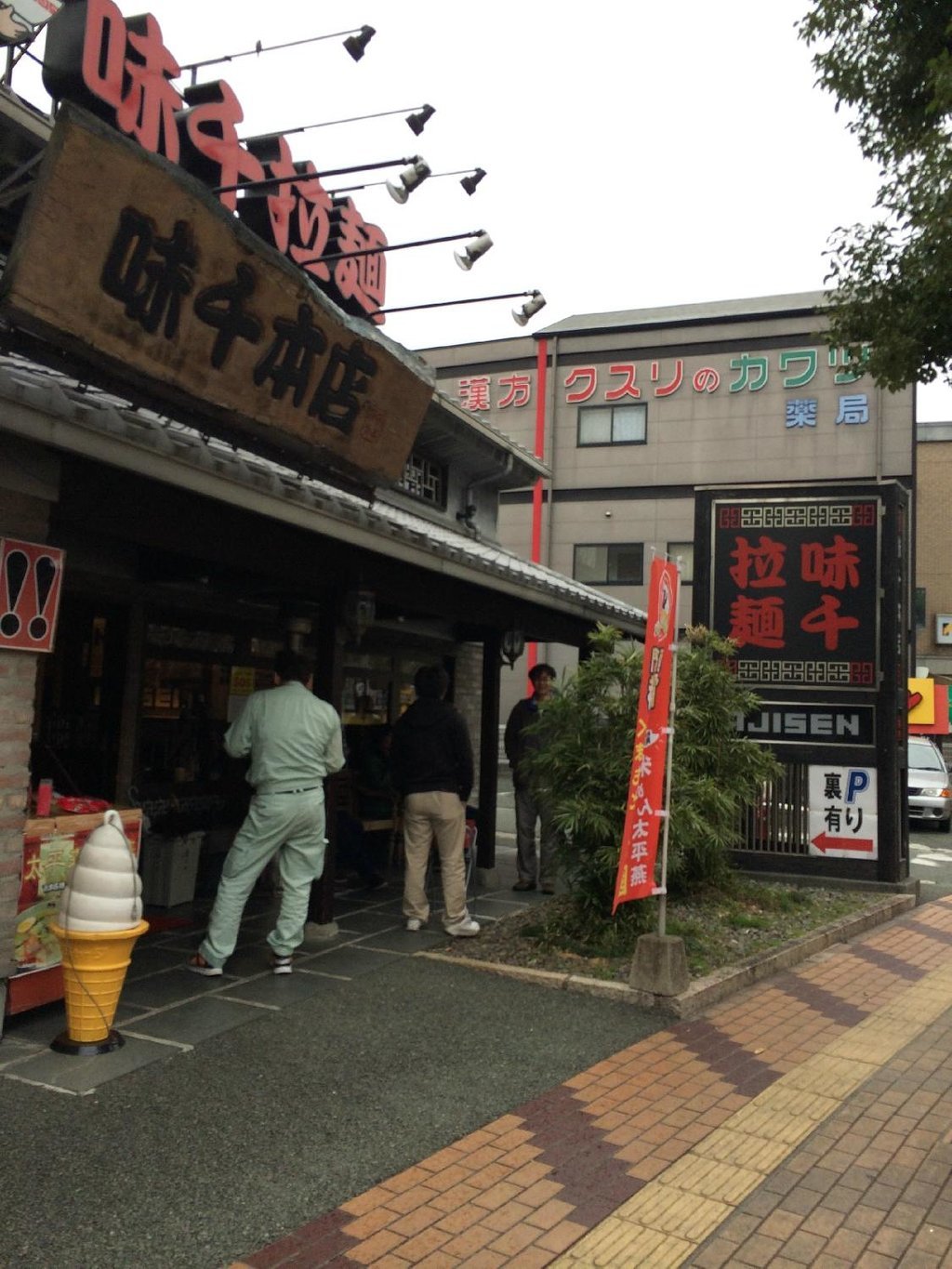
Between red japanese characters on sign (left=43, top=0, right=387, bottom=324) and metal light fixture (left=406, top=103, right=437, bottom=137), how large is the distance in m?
1.04

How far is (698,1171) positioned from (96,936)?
288 cm

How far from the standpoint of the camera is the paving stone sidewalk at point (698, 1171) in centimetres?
347

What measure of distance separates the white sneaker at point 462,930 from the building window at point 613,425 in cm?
2218

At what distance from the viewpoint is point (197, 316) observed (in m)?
5.27

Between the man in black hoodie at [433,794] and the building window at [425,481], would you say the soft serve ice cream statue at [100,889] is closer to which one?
the man in black hoodie at [433,794]

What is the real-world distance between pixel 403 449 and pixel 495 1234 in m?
4.81

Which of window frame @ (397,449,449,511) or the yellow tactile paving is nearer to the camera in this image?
the yellow tactile paving

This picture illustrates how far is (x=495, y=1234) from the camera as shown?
353cm

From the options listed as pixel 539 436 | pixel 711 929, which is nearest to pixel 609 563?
pixel 539 436

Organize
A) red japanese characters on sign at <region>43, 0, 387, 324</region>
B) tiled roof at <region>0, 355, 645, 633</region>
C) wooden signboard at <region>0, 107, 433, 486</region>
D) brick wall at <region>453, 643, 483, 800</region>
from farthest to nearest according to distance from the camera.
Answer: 1. brick wall at <region>453, 643, 483, 800</region>
2. red japanese characters on sign at <region>43, 0, 387, 324</region>
3. wooden signboard at <region>0, 107, 433, 486</region>
4. tiled roof at <region>0, 355, 645, 633</region>

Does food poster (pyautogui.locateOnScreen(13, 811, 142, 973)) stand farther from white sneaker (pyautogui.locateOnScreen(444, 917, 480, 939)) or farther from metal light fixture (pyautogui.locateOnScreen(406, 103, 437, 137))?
metal light fixture (pyautogui.locateOnScreen(406, 103, 437, 137))

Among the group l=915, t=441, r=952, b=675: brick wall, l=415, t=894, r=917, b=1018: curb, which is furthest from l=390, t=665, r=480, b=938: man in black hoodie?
l=915, t=441, r=952, b=675: brick wall

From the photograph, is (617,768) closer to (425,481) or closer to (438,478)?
(425,481)

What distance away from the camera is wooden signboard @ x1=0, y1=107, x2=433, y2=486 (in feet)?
14.5
